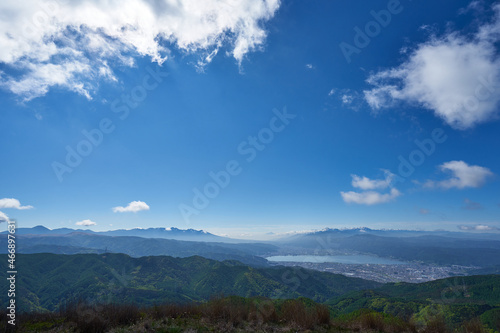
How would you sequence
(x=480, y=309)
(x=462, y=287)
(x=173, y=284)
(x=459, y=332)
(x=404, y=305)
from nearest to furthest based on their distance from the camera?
(x=459, y=332) → (x=480, y=309) → (x=404, y=305) → (x=462, y=287) → (x=173, y=284)

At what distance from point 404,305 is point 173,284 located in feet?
376

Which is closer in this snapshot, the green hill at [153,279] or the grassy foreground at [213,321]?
the grassy foreground at [213,321]

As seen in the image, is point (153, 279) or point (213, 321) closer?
point (213, 321)

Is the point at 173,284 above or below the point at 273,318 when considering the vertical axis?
below

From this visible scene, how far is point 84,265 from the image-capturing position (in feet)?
460

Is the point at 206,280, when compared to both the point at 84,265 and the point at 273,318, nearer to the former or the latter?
the point at 84,265

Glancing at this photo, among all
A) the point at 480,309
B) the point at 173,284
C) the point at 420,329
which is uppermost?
the point at 420,329

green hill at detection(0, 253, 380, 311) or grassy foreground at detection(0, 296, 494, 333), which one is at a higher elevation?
grassy foreground at detection(0, 296, 494, 333)

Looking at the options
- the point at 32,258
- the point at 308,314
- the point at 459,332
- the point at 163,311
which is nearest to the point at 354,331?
the point at 308,314

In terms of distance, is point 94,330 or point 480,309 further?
point 480,309

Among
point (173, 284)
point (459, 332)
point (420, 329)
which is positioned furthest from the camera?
point (173, 284)

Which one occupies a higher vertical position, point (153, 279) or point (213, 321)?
point (213, 321)

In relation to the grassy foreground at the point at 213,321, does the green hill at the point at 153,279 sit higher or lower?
lower

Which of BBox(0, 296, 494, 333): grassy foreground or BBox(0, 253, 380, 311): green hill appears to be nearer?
BBox(0, 296, 494, 333): grassy foreground
